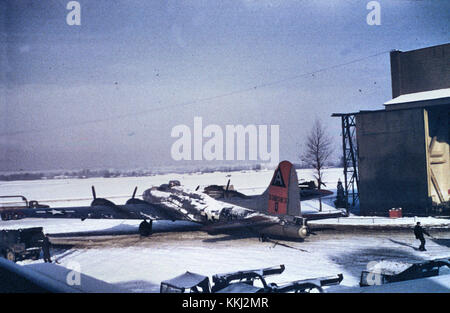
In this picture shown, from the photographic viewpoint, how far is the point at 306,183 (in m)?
24.2

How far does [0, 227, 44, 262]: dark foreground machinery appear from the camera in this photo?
1358cm

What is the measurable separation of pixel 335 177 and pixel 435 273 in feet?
137

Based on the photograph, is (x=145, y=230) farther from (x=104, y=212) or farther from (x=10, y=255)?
(x=10, y=255)

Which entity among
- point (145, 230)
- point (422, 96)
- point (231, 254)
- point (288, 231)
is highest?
point (422, 96)

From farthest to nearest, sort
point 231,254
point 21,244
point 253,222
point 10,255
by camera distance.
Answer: point 253,222 → point 231,254 → point 21,244 → point 10,255

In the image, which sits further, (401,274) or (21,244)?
(21,244)

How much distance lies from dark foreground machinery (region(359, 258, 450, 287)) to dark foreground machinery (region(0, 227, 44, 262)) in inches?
498

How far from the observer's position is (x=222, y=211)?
17469mm

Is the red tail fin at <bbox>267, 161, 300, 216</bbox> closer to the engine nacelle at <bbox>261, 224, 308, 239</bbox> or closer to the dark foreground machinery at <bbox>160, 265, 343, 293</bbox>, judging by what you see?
the engine nacelle at <bbox>261, 224, 308, 239</bbox>

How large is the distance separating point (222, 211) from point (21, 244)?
905cm

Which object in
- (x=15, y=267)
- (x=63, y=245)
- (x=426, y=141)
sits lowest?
(x=63, y=245)

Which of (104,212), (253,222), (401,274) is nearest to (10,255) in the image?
(104,212)
